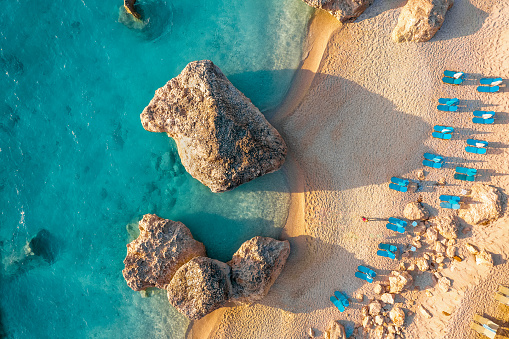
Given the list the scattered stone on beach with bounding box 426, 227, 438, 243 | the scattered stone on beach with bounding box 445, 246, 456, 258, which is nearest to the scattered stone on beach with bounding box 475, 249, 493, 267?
the scattered stone on beach with bounding box 445, 246, 456, 258

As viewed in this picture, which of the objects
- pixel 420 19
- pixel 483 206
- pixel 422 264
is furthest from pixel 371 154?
pixel 420 19

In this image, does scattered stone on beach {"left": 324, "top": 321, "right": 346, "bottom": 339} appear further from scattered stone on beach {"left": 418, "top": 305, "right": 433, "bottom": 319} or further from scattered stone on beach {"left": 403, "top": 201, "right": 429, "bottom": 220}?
scattered stone on beach {"left": 403, "top": 201, "right": 429, "bottom": 220}

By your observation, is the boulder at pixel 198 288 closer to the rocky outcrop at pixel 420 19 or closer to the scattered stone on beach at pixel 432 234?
the scattered stone on beach at pixel 432 234

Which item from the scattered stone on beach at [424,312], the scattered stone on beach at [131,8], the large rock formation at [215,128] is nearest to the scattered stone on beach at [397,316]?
the scattered stone on beach at [424,312]

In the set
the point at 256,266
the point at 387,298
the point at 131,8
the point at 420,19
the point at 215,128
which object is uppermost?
the point at 420,19

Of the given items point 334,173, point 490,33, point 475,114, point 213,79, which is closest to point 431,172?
point 475,114

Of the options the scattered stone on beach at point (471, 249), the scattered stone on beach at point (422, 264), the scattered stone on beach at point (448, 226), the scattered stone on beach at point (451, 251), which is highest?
the scattered stone on beach at point (448, 226)

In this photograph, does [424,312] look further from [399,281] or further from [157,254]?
[157,254]
